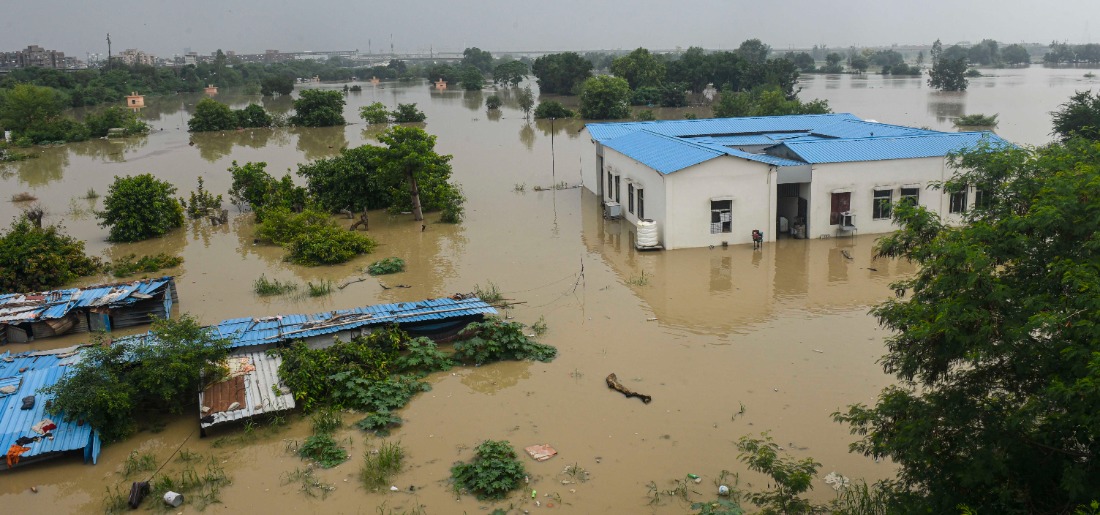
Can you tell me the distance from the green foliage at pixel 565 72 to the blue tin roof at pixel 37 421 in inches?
2489

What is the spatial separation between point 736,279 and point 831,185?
416 cm

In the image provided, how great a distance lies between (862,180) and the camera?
18109mm

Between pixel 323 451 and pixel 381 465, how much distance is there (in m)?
0.83

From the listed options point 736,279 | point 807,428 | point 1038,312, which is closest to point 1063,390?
point 1038,312

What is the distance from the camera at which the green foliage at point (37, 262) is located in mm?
15680

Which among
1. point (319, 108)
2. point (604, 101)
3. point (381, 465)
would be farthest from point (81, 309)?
point (604, 101)

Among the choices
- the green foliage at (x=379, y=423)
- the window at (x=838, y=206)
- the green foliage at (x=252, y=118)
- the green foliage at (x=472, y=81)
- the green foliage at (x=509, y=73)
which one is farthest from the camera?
the green foliage at (x=509, y=73)

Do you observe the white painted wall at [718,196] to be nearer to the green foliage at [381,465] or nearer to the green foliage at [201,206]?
the green foliage at [381,465]

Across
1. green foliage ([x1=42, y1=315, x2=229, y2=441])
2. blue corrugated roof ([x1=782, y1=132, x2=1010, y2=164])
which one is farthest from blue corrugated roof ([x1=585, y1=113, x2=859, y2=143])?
green foliage ([x1=42, y1=315, x2=229, y2=441])

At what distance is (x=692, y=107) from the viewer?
2384 inches

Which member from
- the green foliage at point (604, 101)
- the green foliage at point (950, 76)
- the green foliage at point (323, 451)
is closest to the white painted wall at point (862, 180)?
the green foliage at point (323, 451)

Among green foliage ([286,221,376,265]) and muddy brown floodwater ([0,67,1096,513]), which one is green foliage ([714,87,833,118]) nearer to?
muddy brown floodwater ([0,67,1096,513])

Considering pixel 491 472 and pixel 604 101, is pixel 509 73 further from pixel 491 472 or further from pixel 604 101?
pixel 491 472

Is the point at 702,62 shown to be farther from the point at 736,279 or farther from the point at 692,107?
the point at 736,279
